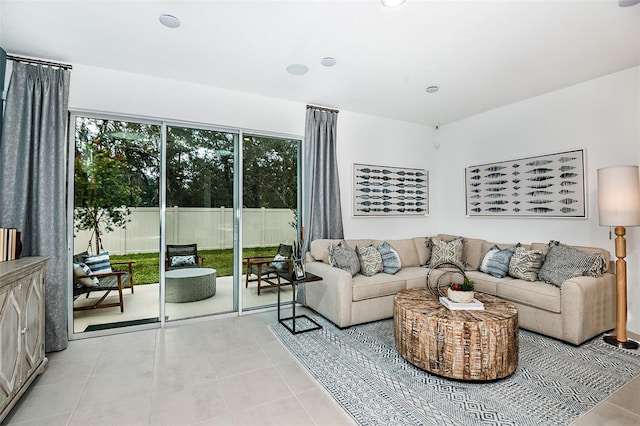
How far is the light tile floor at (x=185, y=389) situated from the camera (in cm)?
196

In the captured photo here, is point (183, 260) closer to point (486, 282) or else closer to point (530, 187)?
point (486, 282)

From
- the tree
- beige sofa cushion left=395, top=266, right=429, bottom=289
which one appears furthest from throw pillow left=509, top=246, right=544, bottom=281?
the tree

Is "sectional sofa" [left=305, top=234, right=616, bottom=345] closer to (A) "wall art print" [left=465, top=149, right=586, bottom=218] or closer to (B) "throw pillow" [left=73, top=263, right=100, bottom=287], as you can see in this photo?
(A) "wall art print" [left=465, top=149, right=586, bottom=218]

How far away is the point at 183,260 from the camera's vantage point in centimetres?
371

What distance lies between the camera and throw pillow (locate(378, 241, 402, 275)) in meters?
4.01

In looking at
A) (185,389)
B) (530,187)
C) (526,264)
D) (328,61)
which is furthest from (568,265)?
(185,389)

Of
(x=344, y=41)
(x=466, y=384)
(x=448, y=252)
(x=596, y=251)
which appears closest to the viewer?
(x=466, y=384)

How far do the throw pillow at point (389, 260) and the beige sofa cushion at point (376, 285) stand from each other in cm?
15

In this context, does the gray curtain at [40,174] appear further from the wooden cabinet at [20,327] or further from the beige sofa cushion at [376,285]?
the beige sofa cushion at [376,285]

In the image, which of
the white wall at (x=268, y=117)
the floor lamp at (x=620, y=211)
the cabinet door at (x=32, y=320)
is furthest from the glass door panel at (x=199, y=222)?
the floor lamp at (x=620, y=211)

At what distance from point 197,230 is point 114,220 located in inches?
33.1

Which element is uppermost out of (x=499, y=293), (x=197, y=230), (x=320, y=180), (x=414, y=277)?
(x=320, y=180)

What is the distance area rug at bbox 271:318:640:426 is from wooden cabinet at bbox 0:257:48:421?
191 cm

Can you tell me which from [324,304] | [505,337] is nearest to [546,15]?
[505,337]
